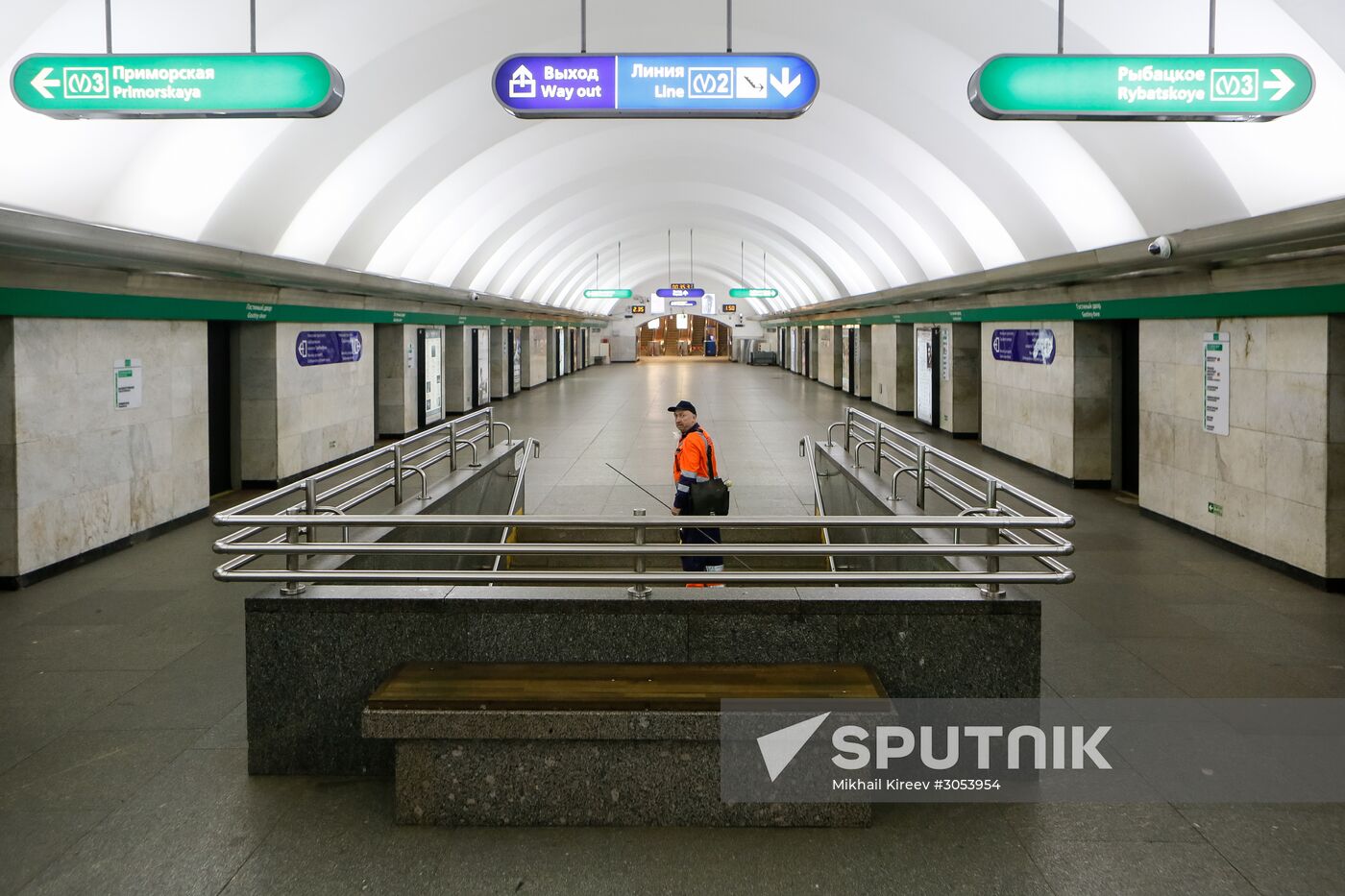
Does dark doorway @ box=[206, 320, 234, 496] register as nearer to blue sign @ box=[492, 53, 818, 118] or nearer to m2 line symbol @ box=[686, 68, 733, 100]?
blue sign @ box=[492, 53, 818, 118]

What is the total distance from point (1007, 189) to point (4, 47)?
10.7m

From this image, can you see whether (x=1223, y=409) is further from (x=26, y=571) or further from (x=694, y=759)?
(x=26, y=571)

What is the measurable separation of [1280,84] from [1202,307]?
4.30 m

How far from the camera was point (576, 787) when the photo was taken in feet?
11.6

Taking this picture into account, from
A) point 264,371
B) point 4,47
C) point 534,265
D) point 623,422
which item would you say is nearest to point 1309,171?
point 4,47

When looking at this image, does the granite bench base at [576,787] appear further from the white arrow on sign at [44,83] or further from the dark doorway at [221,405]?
the dark doorway at [221,405]

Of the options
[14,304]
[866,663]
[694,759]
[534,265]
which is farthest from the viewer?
[534,265]

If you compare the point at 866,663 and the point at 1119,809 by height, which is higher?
the point at 866,663

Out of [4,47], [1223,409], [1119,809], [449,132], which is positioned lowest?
[1119,809]

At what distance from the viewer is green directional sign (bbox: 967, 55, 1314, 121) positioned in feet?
16.5

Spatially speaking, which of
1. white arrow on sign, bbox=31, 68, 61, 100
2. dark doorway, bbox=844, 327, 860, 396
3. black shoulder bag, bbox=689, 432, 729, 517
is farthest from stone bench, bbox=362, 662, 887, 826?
dark doorway, bbox=844, 327, 860, 396

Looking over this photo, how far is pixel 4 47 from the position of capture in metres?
6.24

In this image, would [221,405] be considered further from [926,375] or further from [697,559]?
[926,375]

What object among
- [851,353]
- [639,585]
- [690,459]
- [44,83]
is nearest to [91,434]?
[44,83]
